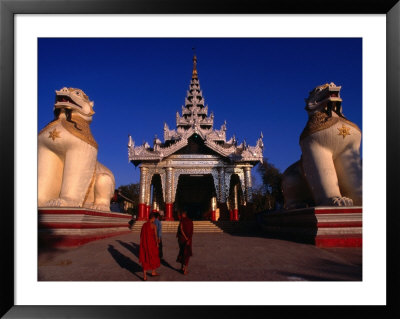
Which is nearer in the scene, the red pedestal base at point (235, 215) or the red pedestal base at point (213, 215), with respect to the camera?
the red pedestal base at point (235, 215)

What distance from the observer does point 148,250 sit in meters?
3.84

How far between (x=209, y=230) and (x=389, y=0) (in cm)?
1112

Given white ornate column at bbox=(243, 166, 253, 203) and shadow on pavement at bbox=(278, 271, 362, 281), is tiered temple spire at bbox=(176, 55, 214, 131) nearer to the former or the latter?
white ornate column at bbox=(243, 166, 253, 203)

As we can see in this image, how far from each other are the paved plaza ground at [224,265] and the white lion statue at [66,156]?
1.27 m

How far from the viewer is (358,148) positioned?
20.8ft

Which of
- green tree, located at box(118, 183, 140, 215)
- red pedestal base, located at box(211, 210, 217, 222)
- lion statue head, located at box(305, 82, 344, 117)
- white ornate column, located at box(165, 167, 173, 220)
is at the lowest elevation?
green tree, located at box(118, 183, 140, 215)

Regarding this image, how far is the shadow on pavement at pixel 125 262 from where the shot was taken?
4452mm

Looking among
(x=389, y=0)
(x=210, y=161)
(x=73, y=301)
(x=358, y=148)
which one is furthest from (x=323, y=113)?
(x=210, y=161)

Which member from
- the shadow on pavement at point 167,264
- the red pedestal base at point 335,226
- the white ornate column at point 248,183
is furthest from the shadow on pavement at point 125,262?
the white ornate column at point 248,183

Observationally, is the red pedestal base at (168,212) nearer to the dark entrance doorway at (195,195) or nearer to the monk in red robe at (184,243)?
the dark entrance doorway at (195,195)

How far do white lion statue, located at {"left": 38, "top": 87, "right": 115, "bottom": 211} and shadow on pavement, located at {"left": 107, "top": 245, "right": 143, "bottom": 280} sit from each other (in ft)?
4.82

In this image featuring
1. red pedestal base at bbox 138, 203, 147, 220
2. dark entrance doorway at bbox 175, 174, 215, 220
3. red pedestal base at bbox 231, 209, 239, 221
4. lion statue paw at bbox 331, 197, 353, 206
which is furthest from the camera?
dark entrance doorway at bbox 175, 174, 215, 220

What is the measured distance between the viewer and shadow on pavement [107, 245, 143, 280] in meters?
4.45

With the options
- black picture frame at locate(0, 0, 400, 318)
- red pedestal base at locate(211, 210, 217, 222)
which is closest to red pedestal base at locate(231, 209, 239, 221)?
red pedestal base at locate(211, 210, 217, 222)
